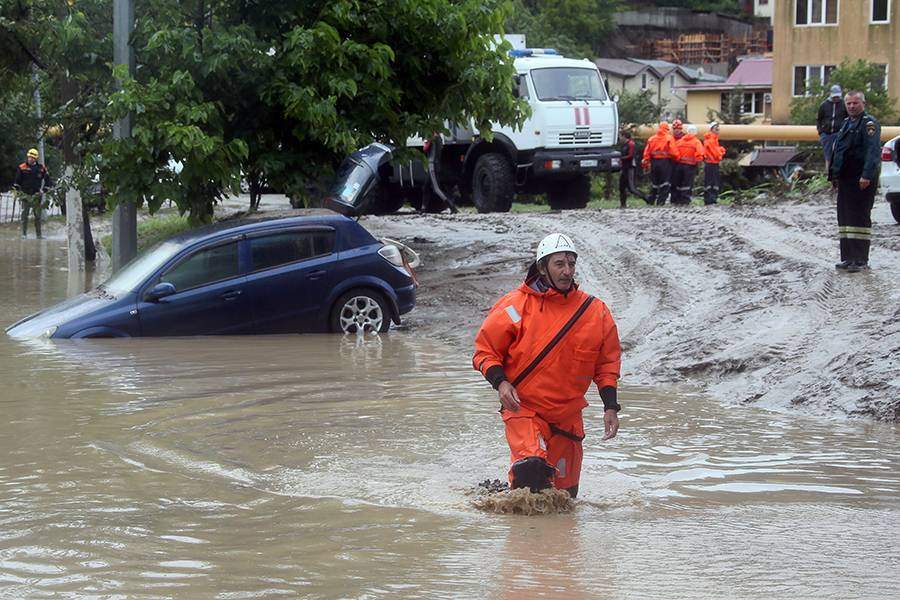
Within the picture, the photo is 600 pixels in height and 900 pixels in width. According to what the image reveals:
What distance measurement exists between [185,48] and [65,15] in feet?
9.64

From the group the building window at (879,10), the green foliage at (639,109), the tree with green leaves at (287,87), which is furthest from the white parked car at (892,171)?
the green foliage at (639,109)

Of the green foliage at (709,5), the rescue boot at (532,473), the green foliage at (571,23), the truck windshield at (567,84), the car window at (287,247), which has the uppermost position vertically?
the green foliage at (709,5)

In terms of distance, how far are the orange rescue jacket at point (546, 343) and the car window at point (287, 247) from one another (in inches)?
294

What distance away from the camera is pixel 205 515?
21.5ft

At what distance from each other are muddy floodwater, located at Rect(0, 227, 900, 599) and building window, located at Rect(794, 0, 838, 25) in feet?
133

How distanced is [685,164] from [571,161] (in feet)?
8.66

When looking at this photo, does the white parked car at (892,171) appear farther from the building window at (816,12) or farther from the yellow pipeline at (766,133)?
the building window at (816,12)

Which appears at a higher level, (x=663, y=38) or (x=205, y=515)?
(x=663, y=38)

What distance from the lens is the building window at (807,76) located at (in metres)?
46.9

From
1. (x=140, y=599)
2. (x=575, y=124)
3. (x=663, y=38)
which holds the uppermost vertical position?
(x=663, y=38)

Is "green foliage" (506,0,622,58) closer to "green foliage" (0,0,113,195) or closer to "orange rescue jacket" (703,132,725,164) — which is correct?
"orange rescue jacket" (703,132,725,164)

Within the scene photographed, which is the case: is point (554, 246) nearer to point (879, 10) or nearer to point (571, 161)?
point (571, 161)

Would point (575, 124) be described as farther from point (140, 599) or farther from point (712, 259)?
point (140, 599)

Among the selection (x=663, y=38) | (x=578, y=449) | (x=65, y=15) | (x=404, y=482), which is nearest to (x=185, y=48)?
(x=65, y=15)
